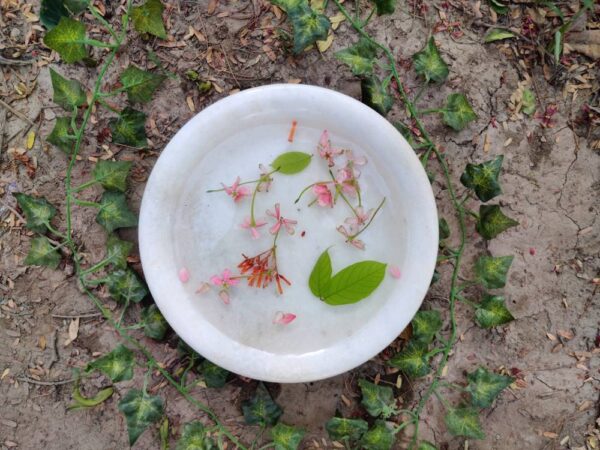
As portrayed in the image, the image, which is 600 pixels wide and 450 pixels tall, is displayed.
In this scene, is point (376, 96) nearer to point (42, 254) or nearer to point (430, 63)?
point (430, 63)

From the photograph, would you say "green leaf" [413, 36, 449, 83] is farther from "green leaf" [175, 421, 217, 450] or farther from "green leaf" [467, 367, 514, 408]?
"green leaf" [175, 421, 217, 450]

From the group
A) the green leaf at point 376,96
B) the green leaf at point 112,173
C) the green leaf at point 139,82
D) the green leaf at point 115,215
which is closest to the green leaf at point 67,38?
the green leaf at point 139,82

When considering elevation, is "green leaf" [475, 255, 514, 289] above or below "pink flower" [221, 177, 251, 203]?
below

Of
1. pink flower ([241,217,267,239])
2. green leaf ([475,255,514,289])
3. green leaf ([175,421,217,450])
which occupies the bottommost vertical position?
green leaf ([175,421,217,450])

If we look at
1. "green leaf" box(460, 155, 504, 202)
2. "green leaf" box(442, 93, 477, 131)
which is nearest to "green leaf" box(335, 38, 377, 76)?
"green leaf" box(442, 93, 477, 131)

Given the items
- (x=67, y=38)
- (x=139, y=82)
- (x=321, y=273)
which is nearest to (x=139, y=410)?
(x=321, y=273)

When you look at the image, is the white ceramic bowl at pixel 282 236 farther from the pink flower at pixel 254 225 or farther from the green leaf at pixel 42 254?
the green leaf at pixel 42 254
